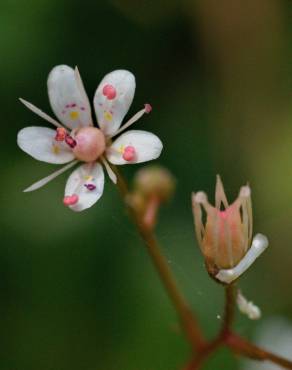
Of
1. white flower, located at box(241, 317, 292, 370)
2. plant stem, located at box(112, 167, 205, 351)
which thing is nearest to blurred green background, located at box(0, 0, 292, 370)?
white flower, located at box(241, 317, 292, 370)

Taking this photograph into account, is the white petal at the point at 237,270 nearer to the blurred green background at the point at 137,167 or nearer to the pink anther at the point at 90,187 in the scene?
the pink anther at the point at 90,187

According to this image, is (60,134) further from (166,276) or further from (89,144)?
(166,276)

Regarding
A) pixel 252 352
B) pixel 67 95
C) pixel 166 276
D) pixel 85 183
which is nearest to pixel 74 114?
pixel 67 95

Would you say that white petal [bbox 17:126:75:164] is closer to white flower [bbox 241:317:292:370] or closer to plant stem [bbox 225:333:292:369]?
plant stem [bbox 225:333:292:369]

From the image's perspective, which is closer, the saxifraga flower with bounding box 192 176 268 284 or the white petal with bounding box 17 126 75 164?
the saxifraga flower with bounding box 192 176 268 284

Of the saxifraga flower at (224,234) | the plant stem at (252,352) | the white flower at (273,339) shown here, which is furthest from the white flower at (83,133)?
the white flower at (273,339)

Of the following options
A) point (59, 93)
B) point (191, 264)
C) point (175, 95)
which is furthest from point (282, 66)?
point (59, 93)
